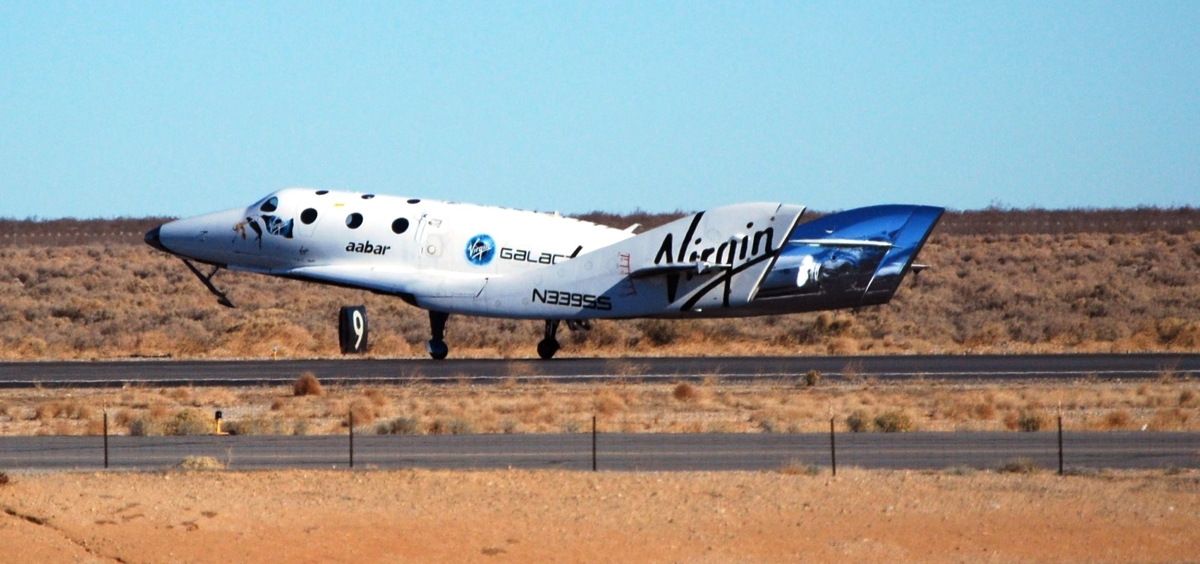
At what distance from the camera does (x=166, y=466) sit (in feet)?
81.5

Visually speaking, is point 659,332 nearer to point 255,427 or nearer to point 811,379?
point 811,379

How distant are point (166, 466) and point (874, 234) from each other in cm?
2205

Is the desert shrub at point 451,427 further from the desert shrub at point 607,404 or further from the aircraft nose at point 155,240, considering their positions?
the aircraft nose at point 155,240

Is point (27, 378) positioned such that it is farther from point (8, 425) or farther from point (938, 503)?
point (938, 503)

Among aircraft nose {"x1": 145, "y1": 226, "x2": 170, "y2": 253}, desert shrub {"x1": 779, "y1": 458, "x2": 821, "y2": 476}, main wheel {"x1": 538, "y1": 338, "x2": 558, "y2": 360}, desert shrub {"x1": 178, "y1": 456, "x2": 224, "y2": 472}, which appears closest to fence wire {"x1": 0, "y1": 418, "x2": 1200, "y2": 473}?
desert shrub {"x1": 779, "y1": 458, "x2": 821, "y2": 476}

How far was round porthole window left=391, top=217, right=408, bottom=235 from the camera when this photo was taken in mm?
44875

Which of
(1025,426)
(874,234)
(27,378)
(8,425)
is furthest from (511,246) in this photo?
(1025,426)

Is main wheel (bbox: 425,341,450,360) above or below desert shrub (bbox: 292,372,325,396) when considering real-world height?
above

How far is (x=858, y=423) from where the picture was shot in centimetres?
2905

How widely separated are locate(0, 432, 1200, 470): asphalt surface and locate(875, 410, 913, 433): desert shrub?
1.97ft

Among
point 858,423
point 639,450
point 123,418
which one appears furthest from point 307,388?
point 858,423

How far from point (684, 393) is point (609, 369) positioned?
7532mm

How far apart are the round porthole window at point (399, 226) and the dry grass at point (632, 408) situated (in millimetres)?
8063

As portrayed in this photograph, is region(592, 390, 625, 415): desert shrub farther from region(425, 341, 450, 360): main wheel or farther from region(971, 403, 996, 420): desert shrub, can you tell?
region(425, 341, 450, 360): main wheel
